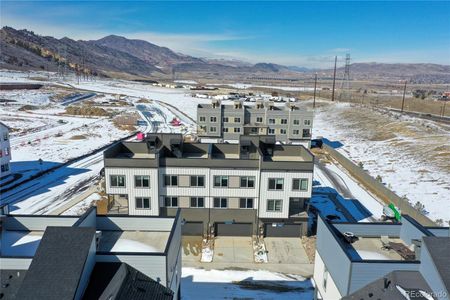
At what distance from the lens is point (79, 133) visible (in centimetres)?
8219

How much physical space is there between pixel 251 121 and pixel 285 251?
42.9 meters

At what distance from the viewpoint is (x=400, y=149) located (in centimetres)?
7456

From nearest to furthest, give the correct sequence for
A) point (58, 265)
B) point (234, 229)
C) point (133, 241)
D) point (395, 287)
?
1. point (58, 265)
2. point (395, 287)
3. point (133, 241)
4. point (234, 229)

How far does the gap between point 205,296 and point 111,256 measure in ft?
33.8

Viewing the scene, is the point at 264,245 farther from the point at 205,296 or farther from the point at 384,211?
the point at 384,211

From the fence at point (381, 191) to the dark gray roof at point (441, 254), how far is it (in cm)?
2300

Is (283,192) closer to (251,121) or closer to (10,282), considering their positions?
(10,282)

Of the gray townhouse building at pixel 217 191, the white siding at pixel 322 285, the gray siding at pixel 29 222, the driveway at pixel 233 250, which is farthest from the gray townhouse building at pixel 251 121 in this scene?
the gray siding at pixel 29 222

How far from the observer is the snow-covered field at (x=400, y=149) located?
4997cm

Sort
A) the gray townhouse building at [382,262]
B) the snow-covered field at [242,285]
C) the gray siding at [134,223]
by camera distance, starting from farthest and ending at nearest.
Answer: the snow-covered field at [242,285] → the gray siding at [134,223] → the gray townhouse building at [382,262]

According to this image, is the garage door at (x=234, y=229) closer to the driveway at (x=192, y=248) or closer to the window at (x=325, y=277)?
the driveway at (x=192, y=248)

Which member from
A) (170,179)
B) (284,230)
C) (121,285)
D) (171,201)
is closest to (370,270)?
(121,285)

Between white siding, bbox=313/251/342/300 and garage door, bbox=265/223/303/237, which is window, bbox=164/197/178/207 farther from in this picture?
white siding, bbox=313/251/342/300

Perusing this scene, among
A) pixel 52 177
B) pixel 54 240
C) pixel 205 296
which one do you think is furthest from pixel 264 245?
pixel 52 177
